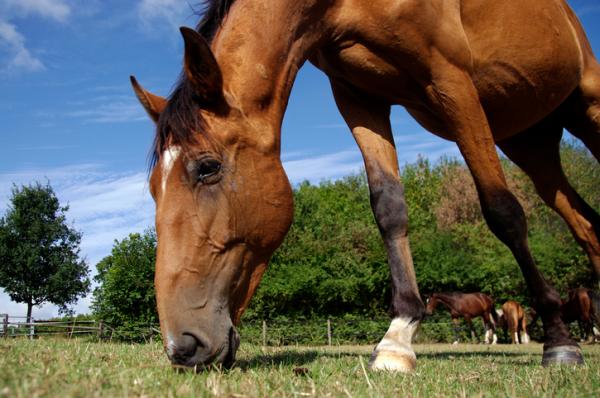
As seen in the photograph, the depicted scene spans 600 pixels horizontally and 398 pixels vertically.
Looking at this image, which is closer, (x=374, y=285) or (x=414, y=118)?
(x=414, y=118)

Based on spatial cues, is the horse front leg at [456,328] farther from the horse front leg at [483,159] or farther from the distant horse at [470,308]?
the horse front leg at [483,159]

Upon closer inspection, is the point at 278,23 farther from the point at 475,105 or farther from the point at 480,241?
the point at 480,241

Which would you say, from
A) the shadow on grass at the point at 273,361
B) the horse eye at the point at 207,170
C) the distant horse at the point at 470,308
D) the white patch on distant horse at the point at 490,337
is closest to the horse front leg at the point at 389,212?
the shadow on grass at the point at 273,361

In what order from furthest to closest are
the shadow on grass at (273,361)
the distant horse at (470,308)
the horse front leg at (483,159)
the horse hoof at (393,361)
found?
the distant horse at (470,308), the horse front leg at (483,159), the horse hoof at (393,361), the shadow on grass at (273,361)

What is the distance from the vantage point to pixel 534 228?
32.6 m

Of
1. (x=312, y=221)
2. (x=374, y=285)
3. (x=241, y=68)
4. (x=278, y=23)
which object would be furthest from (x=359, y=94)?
(x=312, y=221)

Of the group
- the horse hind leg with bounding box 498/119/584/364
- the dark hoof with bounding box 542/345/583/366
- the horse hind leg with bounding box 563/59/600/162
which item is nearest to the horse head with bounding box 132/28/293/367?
the dark hoof with bounding box 542/345/583/366

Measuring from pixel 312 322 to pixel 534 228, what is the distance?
17.8 meters

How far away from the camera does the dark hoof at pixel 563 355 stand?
11.8ft

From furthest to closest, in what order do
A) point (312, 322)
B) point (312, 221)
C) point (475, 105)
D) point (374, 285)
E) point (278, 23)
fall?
point (312, 221) < point (374, 285) < point (312, 322) < point (475, 105) < point (278, 23)

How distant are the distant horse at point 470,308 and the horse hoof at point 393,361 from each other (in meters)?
20.4

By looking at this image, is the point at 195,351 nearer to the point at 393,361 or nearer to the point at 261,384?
the point at 261,384

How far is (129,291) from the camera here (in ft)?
65.7

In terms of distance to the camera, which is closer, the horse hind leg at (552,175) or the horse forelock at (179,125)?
the horse forelock at (179,125)
